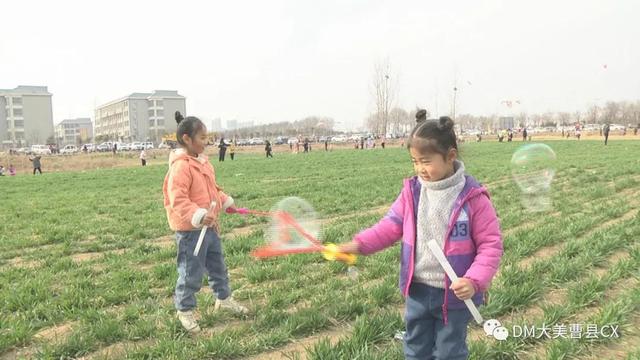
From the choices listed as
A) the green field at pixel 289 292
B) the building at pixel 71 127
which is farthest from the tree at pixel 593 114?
the building at pixel 71 127

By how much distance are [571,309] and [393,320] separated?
1.68 meters

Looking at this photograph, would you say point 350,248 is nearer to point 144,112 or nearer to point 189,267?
point 189,267

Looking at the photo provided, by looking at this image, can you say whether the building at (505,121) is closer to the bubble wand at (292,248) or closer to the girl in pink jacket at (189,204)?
the girl in pink jacket at (189,204)

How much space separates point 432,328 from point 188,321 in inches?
94.4

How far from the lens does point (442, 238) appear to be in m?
2.99

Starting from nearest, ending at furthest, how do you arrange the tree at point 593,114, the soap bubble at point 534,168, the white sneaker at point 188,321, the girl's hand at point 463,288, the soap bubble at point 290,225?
1. the girl's hand at point 463,288
2. the soap bubble at point 290,225
3. the white sneaker at point 188,321
4. the soap bubble at point 534,168
5. the tree at point 593,114

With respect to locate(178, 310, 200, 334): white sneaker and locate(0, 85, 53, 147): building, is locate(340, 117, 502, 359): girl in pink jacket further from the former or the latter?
locate(0, 85, 53, 147): building

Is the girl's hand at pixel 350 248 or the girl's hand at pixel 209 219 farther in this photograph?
the girl's hand at pixel 209 219

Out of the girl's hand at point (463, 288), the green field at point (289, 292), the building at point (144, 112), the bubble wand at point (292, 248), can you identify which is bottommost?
the green field at point (289, 292)

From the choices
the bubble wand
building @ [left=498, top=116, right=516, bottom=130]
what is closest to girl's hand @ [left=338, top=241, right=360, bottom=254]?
the bubble wand

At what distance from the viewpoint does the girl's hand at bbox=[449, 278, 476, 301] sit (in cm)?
273

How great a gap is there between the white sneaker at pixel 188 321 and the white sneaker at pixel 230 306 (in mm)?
372

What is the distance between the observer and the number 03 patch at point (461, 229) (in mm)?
2938

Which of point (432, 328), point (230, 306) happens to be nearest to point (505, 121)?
point (230, 306)
